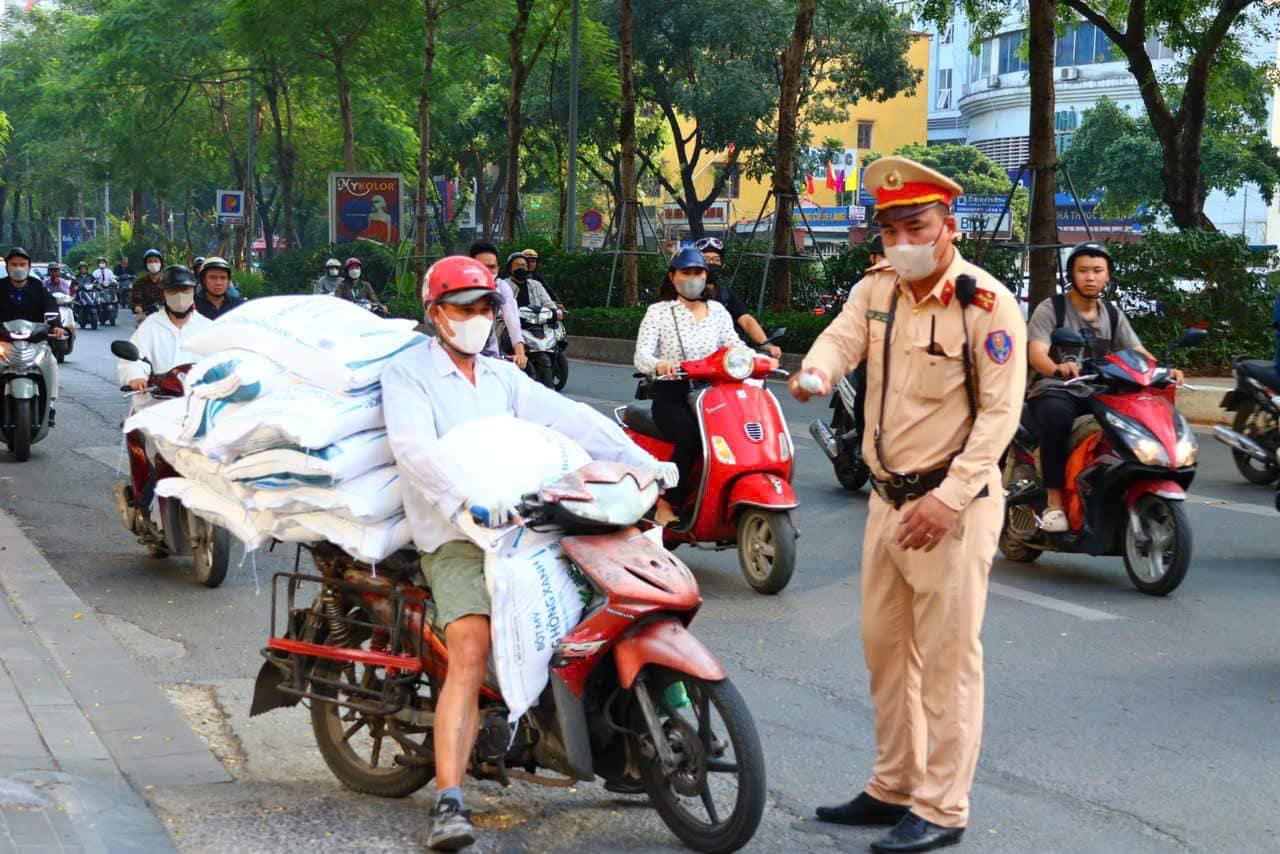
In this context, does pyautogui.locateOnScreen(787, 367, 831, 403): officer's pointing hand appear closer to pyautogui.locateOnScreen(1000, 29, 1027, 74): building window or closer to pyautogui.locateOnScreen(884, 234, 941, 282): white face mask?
pyautogui.locateOnScreen(884, 234, 941, 282): white face mask

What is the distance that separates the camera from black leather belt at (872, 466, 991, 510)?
4516mm

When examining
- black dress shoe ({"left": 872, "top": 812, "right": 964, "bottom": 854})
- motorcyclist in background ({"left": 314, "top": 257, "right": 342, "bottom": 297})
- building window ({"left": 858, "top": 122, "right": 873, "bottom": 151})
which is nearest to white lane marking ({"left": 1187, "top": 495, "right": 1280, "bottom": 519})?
black dress shoe ({"left": 872, "top": 812, "right": 964, "bottom": 854})

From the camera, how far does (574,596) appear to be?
176 inches

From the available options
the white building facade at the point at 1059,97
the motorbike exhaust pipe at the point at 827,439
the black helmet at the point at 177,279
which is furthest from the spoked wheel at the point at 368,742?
the white building facade at the point at 1059,97

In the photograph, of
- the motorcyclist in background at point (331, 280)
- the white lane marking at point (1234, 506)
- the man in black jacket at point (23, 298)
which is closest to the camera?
the white lane marking at point (1234, 506)

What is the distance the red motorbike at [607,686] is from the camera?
429 cm

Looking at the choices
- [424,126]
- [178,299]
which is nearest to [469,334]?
[178,299]

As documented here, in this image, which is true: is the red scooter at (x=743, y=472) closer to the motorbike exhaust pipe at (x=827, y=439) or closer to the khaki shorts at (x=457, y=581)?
the motorbike exhaust pipe at (x=827, y=439)

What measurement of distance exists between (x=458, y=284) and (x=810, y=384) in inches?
41.7

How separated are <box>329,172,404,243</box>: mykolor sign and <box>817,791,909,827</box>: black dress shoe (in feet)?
120

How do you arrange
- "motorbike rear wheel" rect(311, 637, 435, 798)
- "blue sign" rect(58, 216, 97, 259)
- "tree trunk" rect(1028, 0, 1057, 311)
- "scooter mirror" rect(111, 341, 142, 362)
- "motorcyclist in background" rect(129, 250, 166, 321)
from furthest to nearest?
"blue sign" rect(58, 216, 97, 259) → "tree trunk" rect(1028, 0, 1057, 311) → "motorcyclist in background" rect(129, 250, 166, 321) → "scooter mirror" rect(111, 341, 142, 362) → "motorbike rear wheel" rect(311, 637, 435, 798)

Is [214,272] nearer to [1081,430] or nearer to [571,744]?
[1081,430]

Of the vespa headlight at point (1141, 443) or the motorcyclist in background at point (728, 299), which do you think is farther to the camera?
the motorcyclist in background at point (728, 299)

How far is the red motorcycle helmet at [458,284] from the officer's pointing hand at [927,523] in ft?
4.37
